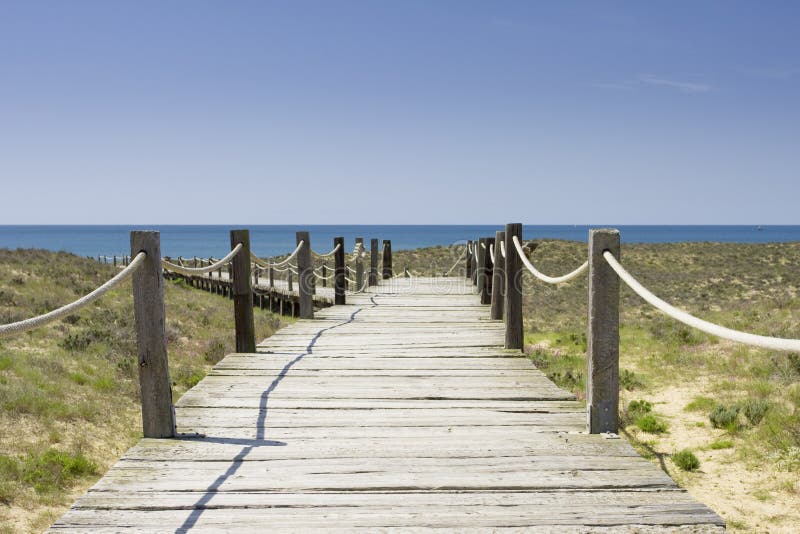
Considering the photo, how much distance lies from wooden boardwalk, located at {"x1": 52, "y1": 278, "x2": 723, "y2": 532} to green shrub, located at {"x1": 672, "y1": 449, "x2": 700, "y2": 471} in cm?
202

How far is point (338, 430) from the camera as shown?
3.91m

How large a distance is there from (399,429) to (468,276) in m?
14.3

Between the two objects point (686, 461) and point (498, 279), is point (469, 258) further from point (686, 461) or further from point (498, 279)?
point (686, 461)

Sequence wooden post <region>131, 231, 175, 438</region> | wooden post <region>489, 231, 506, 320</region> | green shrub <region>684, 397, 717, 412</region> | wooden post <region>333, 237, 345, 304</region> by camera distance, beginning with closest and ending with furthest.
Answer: wooden post <region>131, 231, 175, 438</region> → green shrub <region>684, 397, 717, 412</region> → wooden post <region>489, 231, 506, 320</region> → wooden post <region>333, 237, 345, 304</region>

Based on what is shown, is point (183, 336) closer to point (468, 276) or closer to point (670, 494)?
point (468, 276)

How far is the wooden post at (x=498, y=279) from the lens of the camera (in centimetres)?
811

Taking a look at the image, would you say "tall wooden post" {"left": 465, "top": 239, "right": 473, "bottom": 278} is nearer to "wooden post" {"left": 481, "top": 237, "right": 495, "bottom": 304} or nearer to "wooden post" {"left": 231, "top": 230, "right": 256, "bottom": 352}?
"wooden post" {"left": 481, "top": 237, "right": 495, "bottom": 304}

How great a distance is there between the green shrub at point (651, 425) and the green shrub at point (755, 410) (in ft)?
3.09

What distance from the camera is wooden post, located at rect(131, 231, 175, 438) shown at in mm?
3707

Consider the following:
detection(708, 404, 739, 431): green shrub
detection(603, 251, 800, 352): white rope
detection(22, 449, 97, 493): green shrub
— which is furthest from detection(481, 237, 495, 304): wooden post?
detection(22, 449, 97, 493): green shrub

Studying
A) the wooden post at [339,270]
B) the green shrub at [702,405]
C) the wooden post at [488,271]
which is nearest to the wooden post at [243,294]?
the wooden post at [339,270]

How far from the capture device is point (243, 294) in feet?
20.1

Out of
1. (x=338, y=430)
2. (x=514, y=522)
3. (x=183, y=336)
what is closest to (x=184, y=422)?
(x=338, y=430)

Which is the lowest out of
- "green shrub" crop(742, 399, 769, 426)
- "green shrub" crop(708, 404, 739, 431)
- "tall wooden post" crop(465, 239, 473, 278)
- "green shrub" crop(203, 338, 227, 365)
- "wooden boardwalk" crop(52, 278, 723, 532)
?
"green shrub" crop(203, 338, 227, 365)
